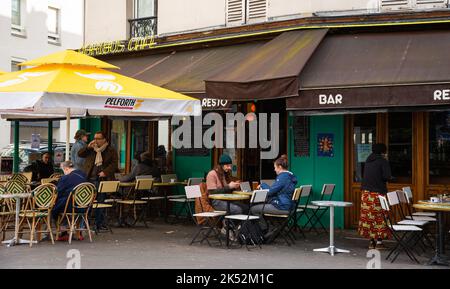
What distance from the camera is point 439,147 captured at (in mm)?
11922

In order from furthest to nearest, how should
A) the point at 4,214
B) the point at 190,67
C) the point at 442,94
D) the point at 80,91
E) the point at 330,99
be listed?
the point at 190,67
the point at 4,214
the point at 330,99
the point at 80,91
the point at 442,94

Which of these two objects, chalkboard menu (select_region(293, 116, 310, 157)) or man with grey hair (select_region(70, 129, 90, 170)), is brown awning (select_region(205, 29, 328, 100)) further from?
man with grey hair (select_region(70, 129, 90, 170))

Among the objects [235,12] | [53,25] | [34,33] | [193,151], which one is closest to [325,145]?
[193,151]

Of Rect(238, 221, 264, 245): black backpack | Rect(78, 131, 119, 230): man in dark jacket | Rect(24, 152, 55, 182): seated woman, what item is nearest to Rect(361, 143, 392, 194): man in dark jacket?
Rect(238, 221, 264, 245): black backpack

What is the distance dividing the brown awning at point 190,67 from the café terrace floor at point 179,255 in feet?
9.28

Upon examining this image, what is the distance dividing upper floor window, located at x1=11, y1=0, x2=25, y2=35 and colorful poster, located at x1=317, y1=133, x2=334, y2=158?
22.4 meters

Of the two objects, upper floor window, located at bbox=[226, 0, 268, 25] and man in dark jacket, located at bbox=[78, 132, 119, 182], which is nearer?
man in dark jacket, located at bbox=[78, 132, 119, 182]

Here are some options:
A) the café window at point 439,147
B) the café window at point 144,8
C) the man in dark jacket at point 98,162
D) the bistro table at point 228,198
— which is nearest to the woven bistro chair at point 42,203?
the man in dark jacket at point 98,162

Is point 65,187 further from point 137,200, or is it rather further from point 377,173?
point 377,173

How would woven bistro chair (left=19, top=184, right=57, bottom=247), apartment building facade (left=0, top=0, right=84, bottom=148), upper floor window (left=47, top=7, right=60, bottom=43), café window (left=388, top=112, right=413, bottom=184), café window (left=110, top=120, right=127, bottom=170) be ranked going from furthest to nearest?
upper floor window (left=47, top=7, right=60, bottom=43) → apartment building facade (left=0, top=0, right=84, bottom=148) → café window (left=110, top=120, right=127, bottom=170) → café window (left=388, top=112, right=413, bottom=184) → woven bistro chair (left=19, top=184, right=57, bottom=247)

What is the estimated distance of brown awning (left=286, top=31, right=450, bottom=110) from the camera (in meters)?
9.56

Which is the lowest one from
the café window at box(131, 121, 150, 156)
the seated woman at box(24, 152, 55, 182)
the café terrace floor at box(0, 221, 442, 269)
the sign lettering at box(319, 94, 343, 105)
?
the café terrace floor at box(0, 221, 442, 269)

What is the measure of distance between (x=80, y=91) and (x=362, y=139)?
5802mm
